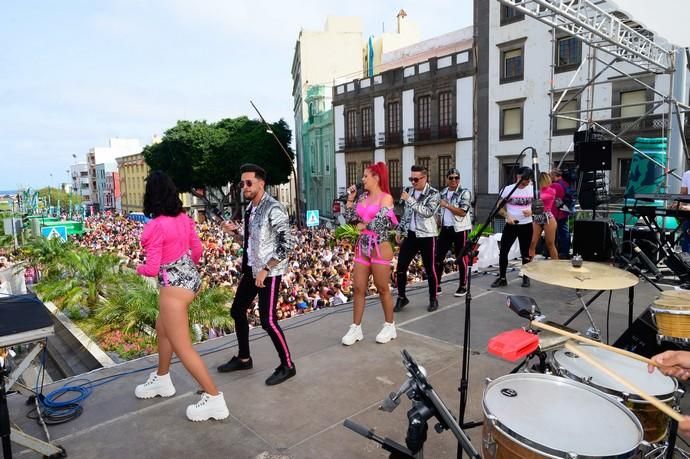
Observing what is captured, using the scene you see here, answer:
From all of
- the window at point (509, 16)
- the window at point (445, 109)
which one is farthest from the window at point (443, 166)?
the window at point (509, 16)

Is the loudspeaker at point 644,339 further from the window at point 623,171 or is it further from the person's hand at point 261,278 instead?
the window at point 623,171

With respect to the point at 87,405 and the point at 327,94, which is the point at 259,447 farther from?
the point at 327,94

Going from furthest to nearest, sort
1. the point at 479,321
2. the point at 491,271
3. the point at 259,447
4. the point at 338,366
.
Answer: the point at 491,271
the point at 479,321
the point at 338,366
the point at 259,447

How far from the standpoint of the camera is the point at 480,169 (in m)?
28.0

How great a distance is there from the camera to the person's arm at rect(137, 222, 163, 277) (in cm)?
328

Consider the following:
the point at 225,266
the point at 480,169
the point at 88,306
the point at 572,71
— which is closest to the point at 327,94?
the point at 480,169

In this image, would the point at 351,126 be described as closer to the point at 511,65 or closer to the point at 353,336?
the point at 511,65

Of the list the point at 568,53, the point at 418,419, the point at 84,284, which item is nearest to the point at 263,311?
the point at 418,419

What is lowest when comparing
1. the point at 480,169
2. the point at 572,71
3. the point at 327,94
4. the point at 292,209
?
the point at 292,209

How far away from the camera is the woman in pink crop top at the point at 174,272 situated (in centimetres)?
330

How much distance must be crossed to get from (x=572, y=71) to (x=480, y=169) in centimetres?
716

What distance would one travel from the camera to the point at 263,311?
151 inches

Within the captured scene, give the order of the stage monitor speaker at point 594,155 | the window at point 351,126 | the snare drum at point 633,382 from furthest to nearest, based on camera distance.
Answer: the window at point 351,126, the stage monitor speaker at point 594,155, the snare drum at point 633,382

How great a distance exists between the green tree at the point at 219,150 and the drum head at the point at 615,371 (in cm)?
3822
